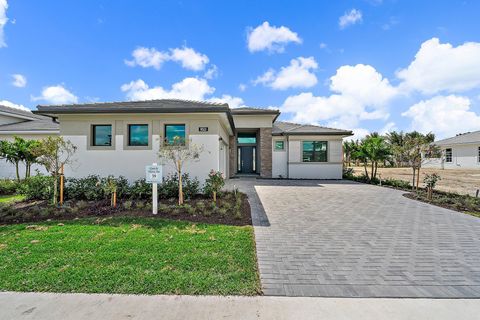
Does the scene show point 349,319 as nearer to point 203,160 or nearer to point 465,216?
point 465,216

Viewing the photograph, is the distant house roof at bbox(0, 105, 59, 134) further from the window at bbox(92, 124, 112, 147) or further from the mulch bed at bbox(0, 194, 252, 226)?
the mulch bed at bbox(0, 194, 252, 226)

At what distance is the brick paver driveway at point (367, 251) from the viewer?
3102 millimetres

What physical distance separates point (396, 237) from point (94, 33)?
15.4m

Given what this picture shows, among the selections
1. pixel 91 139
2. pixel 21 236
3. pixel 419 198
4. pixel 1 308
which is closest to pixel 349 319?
pixel 1 308

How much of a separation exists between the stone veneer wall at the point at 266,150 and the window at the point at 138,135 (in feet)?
30.8

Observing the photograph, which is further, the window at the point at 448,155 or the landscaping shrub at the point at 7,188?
the window at the point at 448,155

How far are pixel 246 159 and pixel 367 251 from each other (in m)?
15.6

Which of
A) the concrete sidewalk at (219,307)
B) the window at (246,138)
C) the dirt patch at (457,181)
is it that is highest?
the window at (246,138)

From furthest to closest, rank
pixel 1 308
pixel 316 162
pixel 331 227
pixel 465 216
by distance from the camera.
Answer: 1. pixel 316 162
2. pixel 465 216
3. pixel 331 227
4. pixel 1 308

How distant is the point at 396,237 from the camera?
5.00 meters

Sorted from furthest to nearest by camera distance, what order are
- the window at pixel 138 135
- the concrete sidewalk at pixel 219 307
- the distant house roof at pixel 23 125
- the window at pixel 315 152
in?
the window at pixel 315 152 < the distant house roof at pixel 23 125 < the window at pixel 138 135 < the concrete sidewalk at pixel 219 307

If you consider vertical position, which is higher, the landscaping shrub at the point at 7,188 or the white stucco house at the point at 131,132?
the white stucco house at the point at 131,132

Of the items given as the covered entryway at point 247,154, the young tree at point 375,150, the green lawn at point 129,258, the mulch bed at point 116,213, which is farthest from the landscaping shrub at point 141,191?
the young tree at point 375,150

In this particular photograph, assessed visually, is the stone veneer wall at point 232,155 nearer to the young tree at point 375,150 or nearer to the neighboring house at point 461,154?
the young tree at point 375,150
